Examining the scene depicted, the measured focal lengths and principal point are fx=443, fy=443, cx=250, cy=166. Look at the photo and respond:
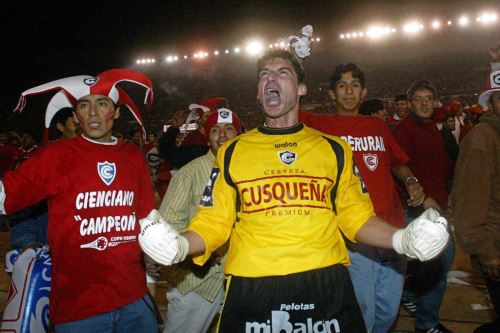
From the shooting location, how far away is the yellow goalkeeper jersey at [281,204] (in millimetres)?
2191

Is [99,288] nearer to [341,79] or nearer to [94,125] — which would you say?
[94,125]

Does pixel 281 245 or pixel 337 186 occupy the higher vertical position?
pixel 337 186

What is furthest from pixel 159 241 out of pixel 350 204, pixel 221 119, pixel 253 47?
pixel 253 47

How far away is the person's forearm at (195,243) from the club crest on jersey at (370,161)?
2064 millimetres

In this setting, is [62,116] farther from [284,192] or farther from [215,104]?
[284,192]

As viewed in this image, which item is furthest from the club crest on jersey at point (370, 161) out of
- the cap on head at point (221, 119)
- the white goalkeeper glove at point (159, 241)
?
the white goalkeeper glove at point (159, 241)

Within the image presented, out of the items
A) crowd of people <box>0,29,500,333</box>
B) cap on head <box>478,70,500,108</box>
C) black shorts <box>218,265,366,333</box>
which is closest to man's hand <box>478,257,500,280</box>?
crowd of people <box>0,29,500,333</box>

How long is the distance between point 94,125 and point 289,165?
1.49 metres

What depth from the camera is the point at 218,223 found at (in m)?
2.31

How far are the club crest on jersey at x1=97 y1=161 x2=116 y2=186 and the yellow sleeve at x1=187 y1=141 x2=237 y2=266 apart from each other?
33.5 inches

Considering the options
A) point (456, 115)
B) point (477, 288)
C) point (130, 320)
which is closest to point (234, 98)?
point (456, 115)

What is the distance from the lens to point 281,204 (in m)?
2.22

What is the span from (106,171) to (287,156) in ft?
4.26

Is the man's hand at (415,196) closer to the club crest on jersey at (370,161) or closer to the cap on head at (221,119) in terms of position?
the club crest on jersey at (370,161)
